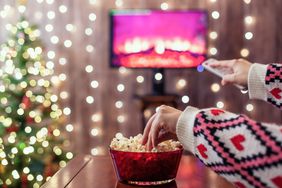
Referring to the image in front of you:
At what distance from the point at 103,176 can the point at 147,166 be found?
0.22m

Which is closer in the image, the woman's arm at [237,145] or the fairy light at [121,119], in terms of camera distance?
the woman's arm at [237,145]

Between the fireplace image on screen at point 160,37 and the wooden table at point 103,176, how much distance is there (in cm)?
232

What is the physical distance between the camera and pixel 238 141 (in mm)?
884

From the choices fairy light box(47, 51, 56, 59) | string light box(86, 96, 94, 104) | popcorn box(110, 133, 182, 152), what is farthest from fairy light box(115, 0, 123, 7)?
popcorn box(110, 133, 182, 152)

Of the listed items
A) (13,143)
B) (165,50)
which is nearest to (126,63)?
(165,50)

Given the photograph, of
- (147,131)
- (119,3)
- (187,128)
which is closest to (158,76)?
(119,3)

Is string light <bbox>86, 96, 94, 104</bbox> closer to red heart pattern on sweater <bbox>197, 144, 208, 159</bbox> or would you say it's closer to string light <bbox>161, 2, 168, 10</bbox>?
string light <bbox>161, 2, 168, 10</bbox>

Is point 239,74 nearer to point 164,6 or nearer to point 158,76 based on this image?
point 158,76

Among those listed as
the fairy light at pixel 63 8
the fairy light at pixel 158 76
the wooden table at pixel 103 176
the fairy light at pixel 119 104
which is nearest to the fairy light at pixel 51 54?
the fairy light at pixel 63 8

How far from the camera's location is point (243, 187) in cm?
90

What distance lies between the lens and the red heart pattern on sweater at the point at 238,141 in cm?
88

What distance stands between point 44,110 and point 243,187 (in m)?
2.94

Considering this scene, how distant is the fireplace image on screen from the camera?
3.91 meters

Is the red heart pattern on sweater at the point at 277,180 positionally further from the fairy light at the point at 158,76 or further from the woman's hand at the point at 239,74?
the fairy light at the point at 158,76
